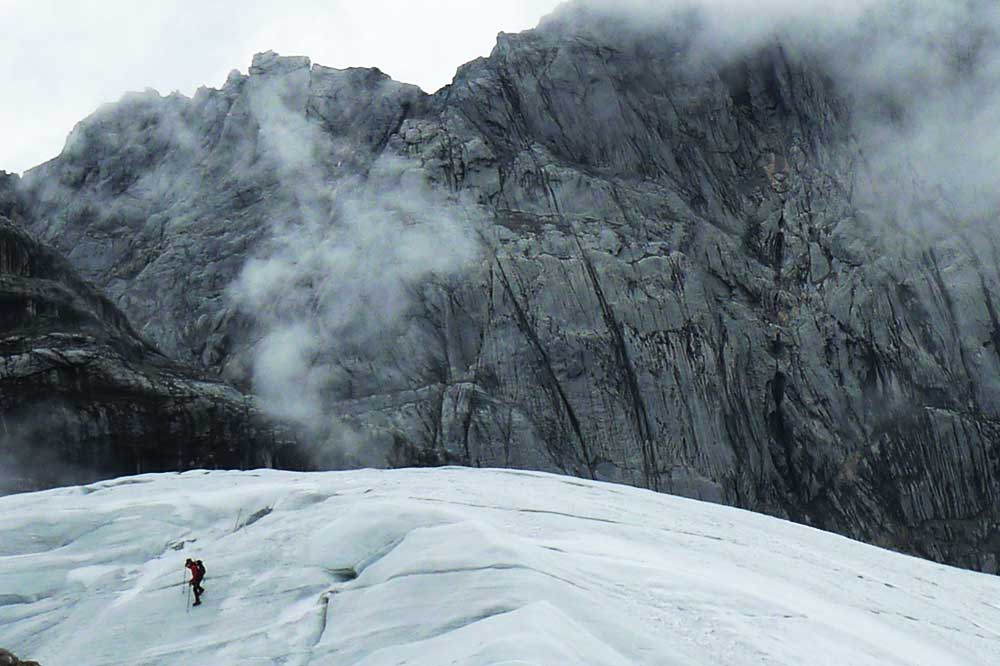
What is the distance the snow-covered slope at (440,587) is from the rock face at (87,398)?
27.6m

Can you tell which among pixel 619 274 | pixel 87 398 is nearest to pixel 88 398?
pixel 87 398

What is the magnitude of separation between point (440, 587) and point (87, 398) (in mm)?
43735

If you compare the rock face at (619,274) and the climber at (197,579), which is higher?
the rock face at (619,274)

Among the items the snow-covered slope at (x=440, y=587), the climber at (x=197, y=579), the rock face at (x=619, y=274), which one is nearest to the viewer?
the snow-covered slope at (x=440, y=587)

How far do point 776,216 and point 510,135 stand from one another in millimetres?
18885

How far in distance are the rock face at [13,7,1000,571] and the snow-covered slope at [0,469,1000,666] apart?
38.7 metres

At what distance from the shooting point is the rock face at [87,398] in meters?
59.4

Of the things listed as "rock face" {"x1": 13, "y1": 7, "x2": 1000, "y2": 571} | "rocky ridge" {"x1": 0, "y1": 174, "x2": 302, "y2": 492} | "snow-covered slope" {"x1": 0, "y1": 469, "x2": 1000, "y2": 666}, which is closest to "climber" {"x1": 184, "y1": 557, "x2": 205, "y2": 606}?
"snow-covered slope" {"x1": 0, "y1": 469, "x2": 1000, "y2": 666}

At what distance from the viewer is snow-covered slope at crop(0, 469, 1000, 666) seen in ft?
67.6

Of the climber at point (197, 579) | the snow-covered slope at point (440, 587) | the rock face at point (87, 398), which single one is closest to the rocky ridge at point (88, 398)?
the rock face at point (87, 398)

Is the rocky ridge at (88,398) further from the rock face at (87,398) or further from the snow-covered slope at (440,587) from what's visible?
the snow-covered slope at (440,587)

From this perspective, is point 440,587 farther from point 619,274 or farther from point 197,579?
point 619,274

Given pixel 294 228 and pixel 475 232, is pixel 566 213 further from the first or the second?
pixel 294 228

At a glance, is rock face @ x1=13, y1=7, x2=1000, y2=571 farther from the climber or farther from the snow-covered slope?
the climber
